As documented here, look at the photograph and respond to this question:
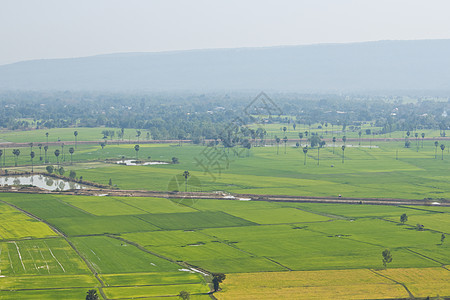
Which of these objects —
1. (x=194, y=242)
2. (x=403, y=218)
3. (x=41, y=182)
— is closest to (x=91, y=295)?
(x=194, y=242)

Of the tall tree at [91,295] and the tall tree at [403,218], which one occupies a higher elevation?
the tall tree at [403,218]

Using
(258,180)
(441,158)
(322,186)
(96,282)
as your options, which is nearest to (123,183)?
(258,180)

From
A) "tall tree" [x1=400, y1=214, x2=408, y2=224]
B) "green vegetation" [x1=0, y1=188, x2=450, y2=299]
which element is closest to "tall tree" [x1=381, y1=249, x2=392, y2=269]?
"green vegetation" [x1=0, y1=188, x2=450, y2=299]

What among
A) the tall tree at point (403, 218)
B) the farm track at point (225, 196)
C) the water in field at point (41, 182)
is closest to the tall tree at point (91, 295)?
the tall tree at point (403, 218)

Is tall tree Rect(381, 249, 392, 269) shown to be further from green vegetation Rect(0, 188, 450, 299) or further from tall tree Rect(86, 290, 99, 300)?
tall tree Rect(86, 290, 99, 300)

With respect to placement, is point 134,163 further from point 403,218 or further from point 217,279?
point 217,279

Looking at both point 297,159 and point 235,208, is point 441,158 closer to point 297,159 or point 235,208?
point 297,159

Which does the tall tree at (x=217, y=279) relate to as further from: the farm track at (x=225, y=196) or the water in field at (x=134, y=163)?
the water in field at (x=134, y=163)

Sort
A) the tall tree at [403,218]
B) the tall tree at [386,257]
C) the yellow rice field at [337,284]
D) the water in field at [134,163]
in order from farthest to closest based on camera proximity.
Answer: the water in field at [134,163]
the tall tree at [403,218]
the tall tree at [386,257]
the yellow rice field at [337,284]
